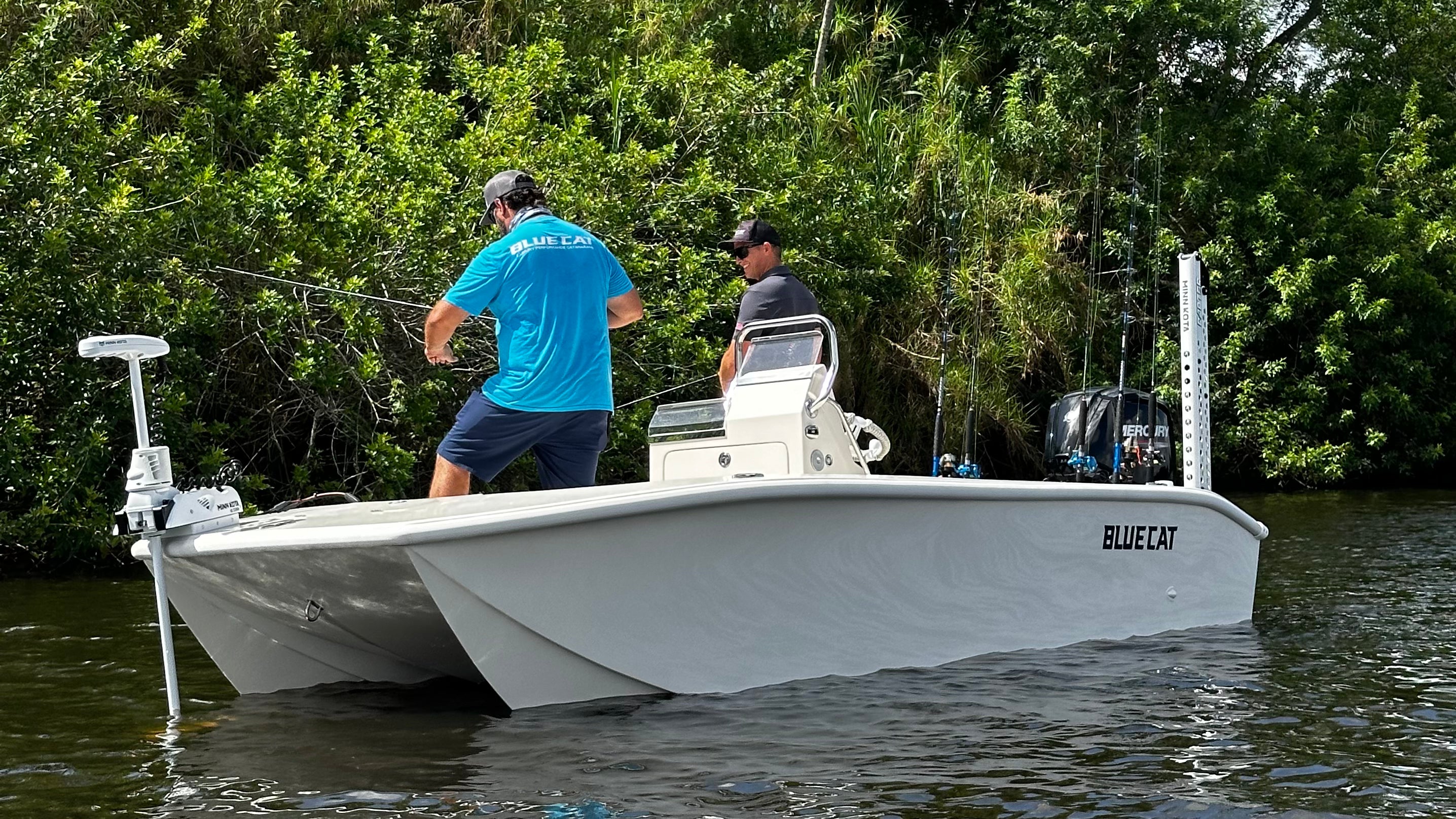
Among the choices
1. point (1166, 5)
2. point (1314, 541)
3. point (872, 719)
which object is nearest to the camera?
point (872, 719)

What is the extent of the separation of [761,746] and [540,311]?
1808mm

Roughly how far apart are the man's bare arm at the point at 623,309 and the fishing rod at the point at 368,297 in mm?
2678

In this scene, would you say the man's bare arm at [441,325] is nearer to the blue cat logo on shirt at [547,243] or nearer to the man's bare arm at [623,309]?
the blue cat logo on shirt at [547,243]

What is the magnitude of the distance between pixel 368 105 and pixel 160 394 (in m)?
3.53

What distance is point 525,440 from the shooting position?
535 cm

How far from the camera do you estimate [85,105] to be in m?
10.1

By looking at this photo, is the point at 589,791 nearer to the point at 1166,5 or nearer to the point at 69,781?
the point at 69,781

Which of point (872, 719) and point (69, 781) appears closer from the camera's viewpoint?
point (69, 781)

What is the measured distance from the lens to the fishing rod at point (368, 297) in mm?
9156

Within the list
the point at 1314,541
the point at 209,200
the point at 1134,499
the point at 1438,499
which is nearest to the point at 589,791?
the point at 1134,499

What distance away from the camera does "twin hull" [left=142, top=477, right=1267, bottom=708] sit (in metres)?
4.38

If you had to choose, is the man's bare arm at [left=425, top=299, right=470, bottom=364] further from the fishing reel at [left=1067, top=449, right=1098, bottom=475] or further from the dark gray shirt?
the fishing reel at [left=1067, top=449, right=1098, bottom=475]

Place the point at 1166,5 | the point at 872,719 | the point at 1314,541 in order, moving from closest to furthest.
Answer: the point at 872,719 < the point at 1314,541 < the point at 1166,5

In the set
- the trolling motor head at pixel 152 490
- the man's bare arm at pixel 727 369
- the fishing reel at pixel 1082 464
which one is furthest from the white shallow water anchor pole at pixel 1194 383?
the trolling motor head at pixel 152 490
